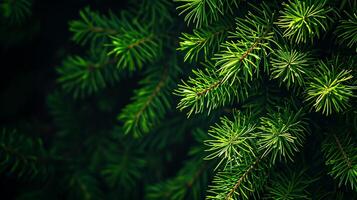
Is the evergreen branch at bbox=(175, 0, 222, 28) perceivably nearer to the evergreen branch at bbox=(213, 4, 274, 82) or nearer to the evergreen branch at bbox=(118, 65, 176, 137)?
the evergreen branch at bbox=(213, 4, 274, 82)

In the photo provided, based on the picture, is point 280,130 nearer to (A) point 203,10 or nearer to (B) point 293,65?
(B) point 293,65

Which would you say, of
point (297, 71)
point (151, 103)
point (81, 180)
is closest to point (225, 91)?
point (297, 71)

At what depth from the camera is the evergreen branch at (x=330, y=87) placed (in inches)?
20.9

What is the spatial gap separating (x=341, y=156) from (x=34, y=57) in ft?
3.28

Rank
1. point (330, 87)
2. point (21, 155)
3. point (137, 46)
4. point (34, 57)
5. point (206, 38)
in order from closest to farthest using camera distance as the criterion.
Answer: point (330, 87), point (206, 38), point (137, 46), point (21, 155), point (34, 57)

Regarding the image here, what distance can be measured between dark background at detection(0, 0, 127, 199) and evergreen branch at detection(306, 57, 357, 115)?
636 mm

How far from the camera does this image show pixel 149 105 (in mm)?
797

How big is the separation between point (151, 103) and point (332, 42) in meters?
0.41

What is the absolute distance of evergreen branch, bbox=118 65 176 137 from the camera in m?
0.79

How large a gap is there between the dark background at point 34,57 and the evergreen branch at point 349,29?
2.08 ft

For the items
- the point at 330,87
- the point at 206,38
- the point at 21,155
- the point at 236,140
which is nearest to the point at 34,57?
the point at 21,155

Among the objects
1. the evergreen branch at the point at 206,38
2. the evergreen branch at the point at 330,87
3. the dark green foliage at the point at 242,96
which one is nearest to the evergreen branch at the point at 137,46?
the dark green foliage at the point at 242,96

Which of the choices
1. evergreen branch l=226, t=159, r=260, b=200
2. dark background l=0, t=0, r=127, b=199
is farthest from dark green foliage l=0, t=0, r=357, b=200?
dark background l=0, t=0, r=127, b=199

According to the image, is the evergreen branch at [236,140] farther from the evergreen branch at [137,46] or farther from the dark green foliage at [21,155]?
the dark green foliage at [21,155]
